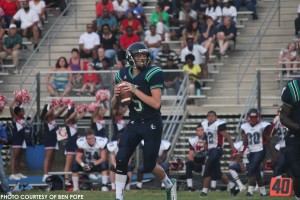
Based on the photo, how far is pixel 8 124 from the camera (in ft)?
75.3

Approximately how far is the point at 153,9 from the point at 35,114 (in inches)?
206

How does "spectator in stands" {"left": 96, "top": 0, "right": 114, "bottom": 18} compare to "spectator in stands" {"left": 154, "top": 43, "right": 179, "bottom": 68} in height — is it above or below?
above

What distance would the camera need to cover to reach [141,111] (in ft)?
50.6

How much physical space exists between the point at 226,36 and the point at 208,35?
40 cm

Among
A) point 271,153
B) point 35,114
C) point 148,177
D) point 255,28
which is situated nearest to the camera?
point 271,153

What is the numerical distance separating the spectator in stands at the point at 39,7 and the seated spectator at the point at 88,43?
1.82m

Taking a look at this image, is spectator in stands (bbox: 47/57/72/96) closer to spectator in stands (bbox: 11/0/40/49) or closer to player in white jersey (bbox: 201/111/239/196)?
spectator in stands (bbox: 11/0/40/49)

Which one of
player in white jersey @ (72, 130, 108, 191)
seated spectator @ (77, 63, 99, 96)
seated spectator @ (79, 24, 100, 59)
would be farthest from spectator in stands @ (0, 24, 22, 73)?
player in white jersey @ (72, 130, 108, 191)

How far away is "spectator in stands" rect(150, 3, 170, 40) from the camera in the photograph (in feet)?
87.8

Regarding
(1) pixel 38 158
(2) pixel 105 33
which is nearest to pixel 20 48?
(2) pixel 105 33

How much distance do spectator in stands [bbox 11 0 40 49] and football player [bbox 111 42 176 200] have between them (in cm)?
1238

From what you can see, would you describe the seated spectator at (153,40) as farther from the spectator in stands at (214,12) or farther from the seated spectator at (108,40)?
the spectator in stands at (214,12)

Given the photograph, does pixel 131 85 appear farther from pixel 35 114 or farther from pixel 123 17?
pixel 123 17

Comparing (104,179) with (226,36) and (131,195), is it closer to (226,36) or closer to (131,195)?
(131,195)
